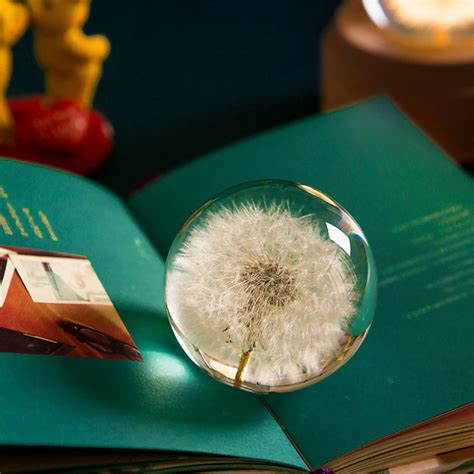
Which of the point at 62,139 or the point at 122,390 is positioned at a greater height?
the point at 62,139

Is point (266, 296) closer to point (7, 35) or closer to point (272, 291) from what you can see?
point (272, 291)

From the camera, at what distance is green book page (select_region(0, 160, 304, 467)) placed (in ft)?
1.43

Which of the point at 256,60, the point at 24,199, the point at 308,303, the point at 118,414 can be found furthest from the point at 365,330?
the point at 256,60

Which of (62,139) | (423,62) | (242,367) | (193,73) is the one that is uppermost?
(193,73)

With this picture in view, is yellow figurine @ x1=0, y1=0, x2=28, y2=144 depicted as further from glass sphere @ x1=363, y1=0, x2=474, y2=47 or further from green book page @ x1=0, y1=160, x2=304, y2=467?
glass sphere @ x1=363, y1=0, x2=474, y2=47

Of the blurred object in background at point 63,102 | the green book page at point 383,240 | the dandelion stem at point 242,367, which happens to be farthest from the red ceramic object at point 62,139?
the dandelion stem at point 242,367

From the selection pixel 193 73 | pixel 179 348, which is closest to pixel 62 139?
pixel 193 73

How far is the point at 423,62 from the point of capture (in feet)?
2.43

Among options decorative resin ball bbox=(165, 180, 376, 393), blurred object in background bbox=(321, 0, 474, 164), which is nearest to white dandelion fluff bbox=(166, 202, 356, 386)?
decorative resin ball bbox=(165, 180, 376, 393)

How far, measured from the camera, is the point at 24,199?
59 cm

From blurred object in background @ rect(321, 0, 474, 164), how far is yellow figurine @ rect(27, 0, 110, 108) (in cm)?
24

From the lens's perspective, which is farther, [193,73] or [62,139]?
[193,73]

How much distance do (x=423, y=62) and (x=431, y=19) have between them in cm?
4

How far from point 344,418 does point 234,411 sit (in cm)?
7
